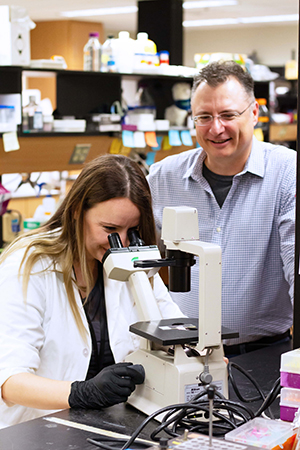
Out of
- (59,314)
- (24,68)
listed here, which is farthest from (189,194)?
(24,68)

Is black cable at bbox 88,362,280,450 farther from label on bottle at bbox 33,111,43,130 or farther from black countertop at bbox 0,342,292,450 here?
label on bottle at bbox 33,111,43,130

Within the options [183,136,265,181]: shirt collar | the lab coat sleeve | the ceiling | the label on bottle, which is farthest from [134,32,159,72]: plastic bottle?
the ceiling

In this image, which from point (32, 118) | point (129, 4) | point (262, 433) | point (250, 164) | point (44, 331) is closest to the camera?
point (262, 433)

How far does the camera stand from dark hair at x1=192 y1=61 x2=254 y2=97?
229 cm

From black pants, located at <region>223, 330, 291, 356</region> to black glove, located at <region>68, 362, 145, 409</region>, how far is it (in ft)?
2.63

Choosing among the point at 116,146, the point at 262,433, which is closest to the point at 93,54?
the point at 116,146

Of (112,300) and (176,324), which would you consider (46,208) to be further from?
(176,324)

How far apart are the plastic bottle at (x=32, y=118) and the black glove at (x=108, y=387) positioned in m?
2.27

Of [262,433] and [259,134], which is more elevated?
[259,134]

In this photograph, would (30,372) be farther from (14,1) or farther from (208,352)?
(14,1)

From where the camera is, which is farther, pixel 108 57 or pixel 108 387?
pixel 108 57

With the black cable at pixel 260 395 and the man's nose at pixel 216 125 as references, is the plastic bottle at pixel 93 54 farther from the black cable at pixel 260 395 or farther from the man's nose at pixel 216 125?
the black cable at pixel 260 395

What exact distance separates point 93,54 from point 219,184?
5.95 feet

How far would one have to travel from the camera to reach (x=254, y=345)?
7.28 feet
